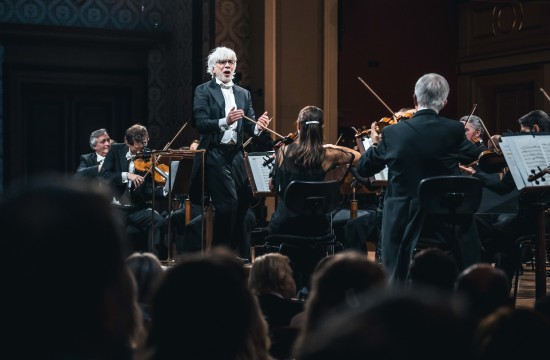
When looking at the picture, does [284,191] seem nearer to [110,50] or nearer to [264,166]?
[264,166]

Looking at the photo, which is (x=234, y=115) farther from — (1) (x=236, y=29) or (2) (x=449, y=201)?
(1) (x=236, y=29)

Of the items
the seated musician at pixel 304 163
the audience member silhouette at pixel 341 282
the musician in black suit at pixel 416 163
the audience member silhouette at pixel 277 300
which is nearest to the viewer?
the audience member silhouette at pixel 341 282

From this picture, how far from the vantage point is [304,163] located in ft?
16.9

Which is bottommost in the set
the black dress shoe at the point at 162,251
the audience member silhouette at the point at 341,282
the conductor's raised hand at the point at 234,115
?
the black dress shoe at the point at 162,251

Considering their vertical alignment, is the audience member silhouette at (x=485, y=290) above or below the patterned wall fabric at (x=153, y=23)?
below

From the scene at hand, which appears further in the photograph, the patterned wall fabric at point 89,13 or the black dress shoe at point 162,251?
the patterned wall fabric at point 89,13

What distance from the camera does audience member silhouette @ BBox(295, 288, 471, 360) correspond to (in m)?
0.67

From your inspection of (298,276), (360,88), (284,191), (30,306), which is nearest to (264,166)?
(284,191)

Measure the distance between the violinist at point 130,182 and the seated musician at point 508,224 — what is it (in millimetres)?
2639

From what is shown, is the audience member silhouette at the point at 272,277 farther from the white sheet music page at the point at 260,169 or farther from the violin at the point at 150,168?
the violin at the point at 150,168

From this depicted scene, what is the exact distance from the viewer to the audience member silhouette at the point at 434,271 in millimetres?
2676

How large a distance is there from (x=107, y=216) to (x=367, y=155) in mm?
3339

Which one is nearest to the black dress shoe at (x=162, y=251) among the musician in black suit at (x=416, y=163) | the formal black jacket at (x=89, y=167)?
the formal black jacket at (x=89, y=167)

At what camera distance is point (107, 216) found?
827mm
